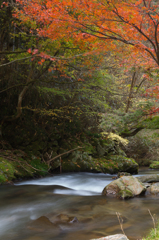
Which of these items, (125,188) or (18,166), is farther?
(18,166)

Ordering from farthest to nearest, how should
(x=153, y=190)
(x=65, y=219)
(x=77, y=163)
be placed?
(x=77, y=163)
(x=153, y=190)
(x=65, y=219)

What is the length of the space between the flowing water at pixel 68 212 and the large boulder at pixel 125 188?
0.27 metres

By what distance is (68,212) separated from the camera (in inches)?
213

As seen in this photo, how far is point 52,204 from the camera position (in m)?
6.14

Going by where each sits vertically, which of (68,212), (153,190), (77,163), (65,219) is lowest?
(77,163)

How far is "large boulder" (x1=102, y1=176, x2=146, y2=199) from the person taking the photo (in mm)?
6855

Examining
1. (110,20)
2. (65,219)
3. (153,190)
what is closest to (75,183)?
(153,190)

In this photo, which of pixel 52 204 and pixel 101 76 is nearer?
pixel 52 204

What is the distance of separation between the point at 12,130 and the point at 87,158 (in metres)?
4.60

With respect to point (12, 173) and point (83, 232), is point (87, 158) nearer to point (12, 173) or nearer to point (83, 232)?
point (12, 173)

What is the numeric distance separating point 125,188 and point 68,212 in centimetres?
251

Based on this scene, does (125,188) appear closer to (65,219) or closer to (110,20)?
(65,219)

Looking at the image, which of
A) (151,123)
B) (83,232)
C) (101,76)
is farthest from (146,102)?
(83,232)

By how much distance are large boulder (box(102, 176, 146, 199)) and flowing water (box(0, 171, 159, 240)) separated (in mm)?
268
